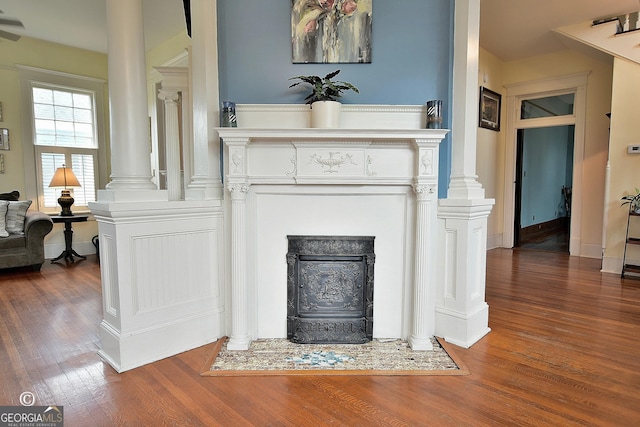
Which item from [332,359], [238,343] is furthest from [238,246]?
[332,359]

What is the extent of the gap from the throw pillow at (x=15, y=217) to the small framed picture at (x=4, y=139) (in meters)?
0.98

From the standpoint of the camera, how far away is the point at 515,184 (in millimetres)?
5934

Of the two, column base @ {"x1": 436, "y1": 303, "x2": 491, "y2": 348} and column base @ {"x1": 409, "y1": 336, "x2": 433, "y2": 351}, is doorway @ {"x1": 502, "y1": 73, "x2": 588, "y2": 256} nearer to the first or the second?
column base @ {"x1": 436, "y1": 303, "x2": 491, "y2": 348}

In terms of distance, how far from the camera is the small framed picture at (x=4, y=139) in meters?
4.70

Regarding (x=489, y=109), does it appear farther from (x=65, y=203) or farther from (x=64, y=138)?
(x=64, y=138)

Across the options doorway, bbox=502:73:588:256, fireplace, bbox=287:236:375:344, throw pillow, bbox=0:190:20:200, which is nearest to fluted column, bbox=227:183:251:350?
fireplace, bbox=287:236:375:344

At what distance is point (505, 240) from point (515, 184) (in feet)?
3.34

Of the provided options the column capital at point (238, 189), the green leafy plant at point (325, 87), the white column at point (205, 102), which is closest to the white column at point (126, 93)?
the white column at point (205, 102)

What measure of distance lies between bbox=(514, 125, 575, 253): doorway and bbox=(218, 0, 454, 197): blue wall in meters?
4.33

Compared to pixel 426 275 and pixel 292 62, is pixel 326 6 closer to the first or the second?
pixel 292 62

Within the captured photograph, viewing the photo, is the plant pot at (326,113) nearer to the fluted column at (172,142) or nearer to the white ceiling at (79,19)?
the fluted column at (172,142)

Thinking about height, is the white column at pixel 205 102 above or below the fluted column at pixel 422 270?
above

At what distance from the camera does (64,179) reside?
16.0 feet

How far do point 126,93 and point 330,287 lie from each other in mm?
1873
